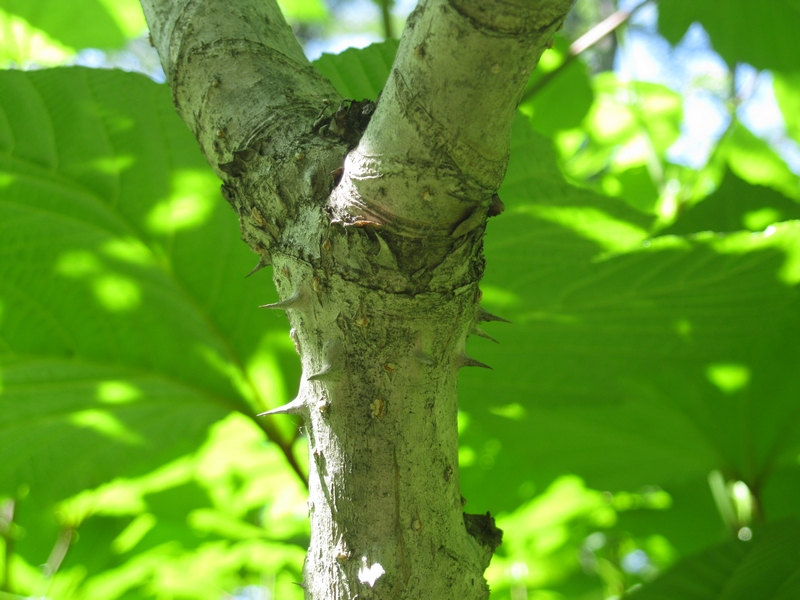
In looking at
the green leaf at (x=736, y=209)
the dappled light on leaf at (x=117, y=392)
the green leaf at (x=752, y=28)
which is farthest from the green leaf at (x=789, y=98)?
the dappled light on leaf at (x=117, y=392)

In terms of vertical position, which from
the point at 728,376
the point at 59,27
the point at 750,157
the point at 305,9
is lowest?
the point at 728,376

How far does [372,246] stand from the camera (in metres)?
0.28

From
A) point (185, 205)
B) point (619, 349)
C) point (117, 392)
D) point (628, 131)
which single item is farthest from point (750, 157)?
point (117, 392)

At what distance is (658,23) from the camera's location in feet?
2.81

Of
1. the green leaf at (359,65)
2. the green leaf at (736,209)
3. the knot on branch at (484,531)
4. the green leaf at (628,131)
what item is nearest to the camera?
the knot on branch at (484,531)

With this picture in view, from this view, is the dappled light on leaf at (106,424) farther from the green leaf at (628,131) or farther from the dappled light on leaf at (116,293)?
the green leaf at (628,131)

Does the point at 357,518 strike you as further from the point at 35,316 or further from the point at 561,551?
the point at 561,551

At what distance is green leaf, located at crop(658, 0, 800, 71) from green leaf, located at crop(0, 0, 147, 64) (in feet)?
2.52

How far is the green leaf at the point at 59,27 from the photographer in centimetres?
88

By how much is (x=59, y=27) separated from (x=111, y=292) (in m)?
0.48

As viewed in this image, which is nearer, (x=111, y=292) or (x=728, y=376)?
(x=111, y=292)

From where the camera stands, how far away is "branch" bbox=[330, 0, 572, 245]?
23 centimetres

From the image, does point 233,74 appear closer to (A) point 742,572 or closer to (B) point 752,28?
(A) point 742,572

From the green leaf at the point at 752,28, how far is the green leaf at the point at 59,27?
768 mm
